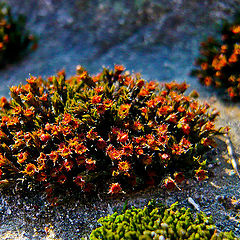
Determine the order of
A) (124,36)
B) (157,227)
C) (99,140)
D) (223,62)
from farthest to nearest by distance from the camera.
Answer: (124,36) < (223,62) < (99,140) < (157,227)

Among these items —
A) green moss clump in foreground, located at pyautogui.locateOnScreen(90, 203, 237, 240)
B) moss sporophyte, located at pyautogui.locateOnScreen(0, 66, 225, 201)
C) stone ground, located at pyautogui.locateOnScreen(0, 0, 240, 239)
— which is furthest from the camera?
stone ground, located at pyautogui.locateOnScreen(0, 0, 240, 239)

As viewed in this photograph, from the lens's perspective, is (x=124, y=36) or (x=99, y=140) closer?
(x=99, y=140)

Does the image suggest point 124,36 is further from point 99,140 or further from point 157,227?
point 157,227

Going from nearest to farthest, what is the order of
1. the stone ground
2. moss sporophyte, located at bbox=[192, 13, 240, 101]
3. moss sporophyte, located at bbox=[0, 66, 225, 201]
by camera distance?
1. moss sporophyte, located at bbox=[0, 66, 225, 201]
2. moss sporophyte, located at bbox=[192, 13, 240, 101]
3. the stone ground

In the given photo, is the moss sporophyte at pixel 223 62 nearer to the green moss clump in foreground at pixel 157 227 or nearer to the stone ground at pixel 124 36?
the stone ground at pixel 124 36

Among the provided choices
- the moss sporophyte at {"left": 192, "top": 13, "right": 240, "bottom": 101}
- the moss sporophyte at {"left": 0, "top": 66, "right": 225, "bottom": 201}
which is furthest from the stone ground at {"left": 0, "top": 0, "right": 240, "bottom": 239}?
the moss sporophyte at {"left": 0, "top": 66, "right": 225, "bottom": 201}

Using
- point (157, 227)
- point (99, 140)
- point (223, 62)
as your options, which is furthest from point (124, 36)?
point (157, 227)

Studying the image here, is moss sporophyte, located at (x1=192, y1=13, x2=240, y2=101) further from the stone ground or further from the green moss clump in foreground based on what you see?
the green moss clump in foreground
